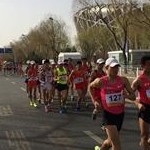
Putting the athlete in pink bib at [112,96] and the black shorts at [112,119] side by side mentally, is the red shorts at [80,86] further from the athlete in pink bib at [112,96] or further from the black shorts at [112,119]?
the black shorts at [112,119]

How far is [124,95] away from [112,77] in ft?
1.09

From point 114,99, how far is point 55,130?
15.9ft

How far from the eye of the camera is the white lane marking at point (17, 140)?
32.6ft

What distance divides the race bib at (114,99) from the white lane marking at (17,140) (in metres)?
2.83

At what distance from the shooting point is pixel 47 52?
94188 millimetres

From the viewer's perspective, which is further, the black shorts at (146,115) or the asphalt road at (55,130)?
the asphalt road at (55,130)

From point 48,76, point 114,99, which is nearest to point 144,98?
point 114,99

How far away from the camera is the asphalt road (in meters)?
10.1

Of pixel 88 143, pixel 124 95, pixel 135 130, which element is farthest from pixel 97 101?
pixel 135 130

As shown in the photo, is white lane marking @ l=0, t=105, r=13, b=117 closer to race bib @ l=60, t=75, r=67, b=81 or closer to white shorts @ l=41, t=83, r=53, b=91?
white shorts @ l=41, t=83, r=53, b=91

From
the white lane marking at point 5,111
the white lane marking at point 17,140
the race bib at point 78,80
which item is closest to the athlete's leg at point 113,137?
the white lane marking at point 17,140

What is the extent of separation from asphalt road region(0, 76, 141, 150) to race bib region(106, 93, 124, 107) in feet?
7.28

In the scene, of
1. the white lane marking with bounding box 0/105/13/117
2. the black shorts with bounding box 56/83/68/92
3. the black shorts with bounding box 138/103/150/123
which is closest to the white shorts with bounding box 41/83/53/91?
the black shorts with bounding box 56/83/68/92

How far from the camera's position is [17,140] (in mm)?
10766
